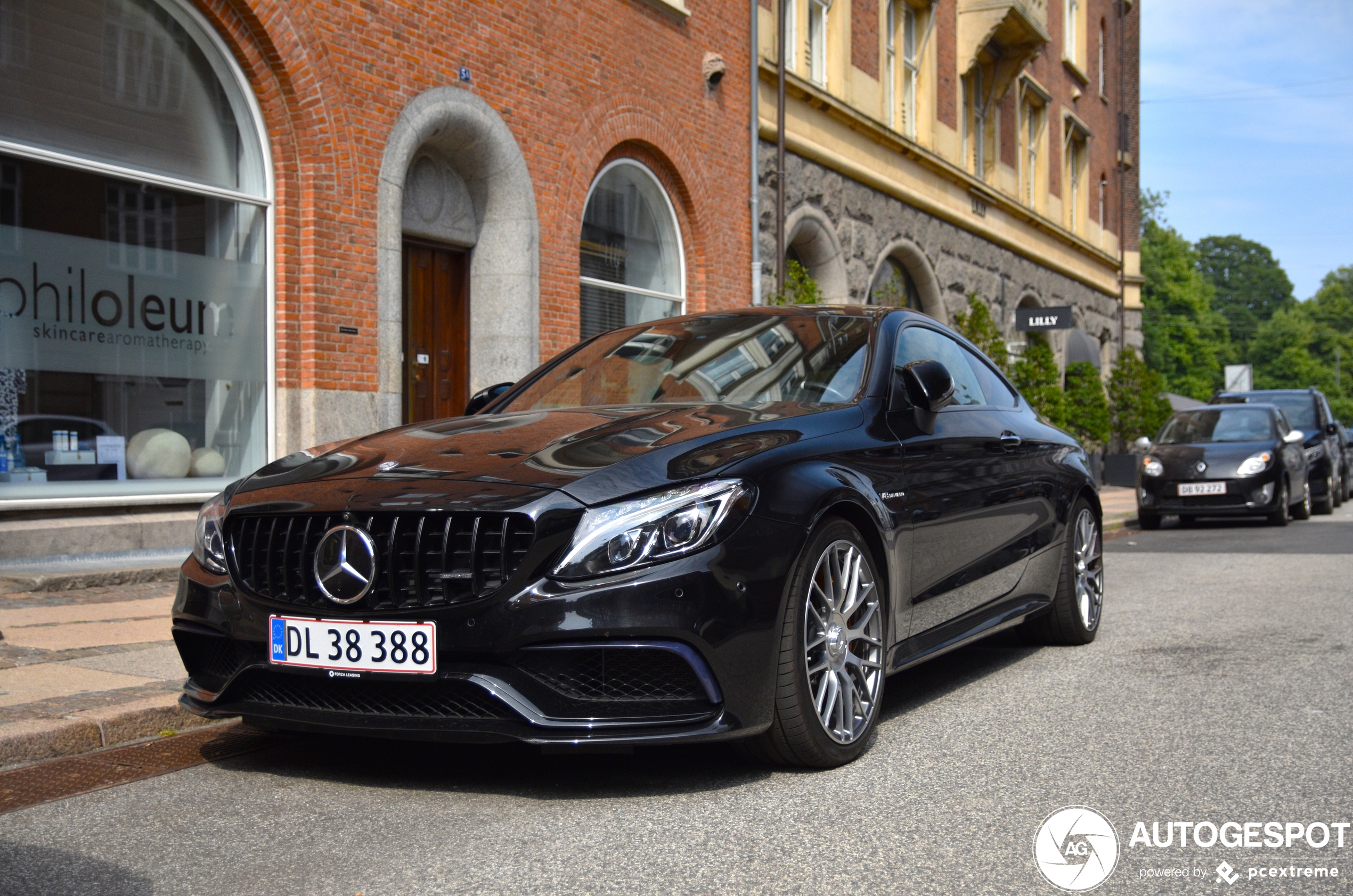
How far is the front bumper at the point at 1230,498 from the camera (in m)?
15.8

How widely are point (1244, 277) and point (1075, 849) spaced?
126128 millimetres

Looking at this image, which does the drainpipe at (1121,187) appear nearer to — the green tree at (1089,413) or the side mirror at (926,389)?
the green tree at (1089,413)

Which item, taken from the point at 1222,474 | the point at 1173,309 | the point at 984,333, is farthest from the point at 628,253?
the point at 1173,309

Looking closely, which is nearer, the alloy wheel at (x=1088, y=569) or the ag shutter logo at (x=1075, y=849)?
the ag shutter logo at (x=1075, y=849)

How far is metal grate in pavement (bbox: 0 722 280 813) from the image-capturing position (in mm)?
3938

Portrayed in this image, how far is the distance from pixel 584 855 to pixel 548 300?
9.82m

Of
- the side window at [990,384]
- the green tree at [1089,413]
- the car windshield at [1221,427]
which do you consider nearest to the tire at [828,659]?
the side window at [990,384]

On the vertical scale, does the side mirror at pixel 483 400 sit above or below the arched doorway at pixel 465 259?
below

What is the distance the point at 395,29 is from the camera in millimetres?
10781

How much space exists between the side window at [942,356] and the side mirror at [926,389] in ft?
0.28

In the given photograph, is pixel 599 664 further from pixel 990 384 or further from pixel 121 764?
pixel 990 384

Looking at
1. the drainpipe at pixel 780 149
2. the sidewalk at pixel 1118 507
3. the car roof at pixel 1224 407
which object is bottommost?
the sidewalk at pixel 1118 507

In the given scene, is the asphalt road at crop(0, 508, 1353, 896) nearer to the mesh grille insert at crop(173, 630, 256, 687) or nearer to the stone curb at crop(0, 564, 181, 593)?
the mesh grille insert at crop(173, 630, 256, 687)

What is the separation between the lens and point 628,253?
14.6 m
